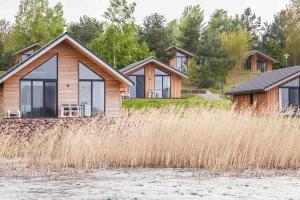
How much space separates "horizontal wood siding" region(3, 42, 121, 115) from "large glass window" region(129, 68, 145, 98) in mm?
13465

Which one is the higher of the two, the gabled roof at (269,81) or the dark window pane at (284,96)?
the gabled roof at (269,81)

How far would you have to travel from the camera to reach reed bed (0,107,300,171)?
45.3ft

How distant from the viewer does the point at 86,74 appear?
1024 inches

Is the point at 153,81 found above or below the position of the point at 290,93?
above

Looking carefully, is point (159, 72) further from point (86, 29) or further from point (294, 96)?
point (86, 29)

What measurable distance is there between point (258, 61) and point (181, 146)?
162 ft

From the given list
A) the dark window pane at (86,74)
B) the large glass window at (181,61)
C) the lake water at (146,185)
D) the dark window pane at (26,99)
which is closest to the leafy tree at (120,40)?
the large glass window at (181,61)

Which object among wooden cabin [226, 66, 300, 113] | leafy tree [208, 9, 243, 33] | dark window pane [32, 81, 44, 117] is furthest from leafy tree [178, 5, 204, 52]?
dark window pane [32, 81, 44, 117]

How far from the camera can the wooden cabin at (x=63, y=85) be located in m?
25.2

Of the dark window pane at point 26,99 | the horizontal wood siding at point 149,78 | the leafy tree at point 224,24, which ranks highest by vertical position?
the leafy tree at point 224,24

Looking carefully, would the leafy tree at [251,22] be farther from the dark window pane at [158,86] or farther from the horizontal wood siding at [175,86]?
the dark window pane at [158,86]

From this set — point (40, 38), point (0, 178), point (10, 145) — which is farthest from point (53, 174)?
point (40, 38)

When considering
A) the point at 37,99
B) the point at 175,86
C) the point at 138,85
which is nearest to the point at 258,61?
the point at 175,86

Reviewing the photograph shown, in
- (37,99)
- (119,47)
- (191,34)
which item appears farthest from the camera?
(191,34)
